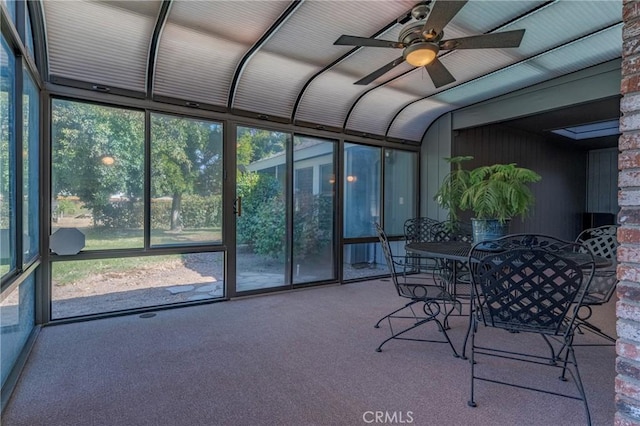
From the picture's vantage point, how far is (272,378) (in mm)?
2312

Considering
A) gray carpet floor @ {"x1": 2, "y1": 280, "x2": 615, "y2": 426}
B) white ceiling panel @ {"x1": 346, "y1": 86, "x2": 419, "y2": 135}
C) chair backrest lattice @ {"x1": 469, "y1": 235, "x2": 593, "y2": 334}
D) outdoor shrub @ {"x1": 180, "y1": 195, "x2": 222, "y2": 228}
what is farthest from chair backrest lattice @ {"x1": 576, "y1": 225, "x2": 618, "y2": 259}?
outdoor shrub @ {"x1": 180, "y1": 195, "x2": 222, "y2": 228}

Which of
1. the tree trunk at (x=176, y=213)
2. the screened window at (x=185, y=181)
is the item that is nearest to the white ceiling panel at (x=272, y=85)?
the screened window at (x=185, y=181)

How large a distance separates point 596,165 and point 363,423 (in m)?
9.25

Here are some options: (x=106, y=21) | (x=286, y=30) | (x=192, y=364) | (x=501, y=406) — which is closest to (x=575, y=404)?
(x=501, y=406)

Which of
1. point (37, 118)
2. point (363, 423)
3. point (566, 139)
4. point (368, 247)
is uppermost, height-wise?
point (566, 139)

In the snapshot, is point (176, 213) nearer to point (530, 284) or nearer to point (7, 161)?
point (7, 161)

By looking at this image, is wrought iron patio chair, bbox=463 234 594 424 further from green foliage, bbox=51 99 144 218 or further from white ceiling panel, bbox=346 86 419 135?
green foliage, bbox=51 99 144 218

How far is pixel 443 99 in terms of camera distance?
5238 mm

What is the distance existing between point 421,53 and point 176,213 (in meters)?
3.06

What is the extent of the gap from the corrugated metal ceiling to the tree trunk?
44.1 inches

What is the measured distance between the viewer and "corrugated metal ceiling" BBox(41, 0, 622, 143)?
2939 millimetres

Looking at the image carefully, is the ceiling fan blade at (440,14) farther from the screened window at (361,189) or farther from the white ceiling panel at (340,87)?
the screened window at (361,189)

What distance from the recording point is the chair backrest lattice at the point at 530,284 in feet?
6.32

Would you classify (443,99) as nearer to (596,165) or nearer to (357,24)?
(357,24)
